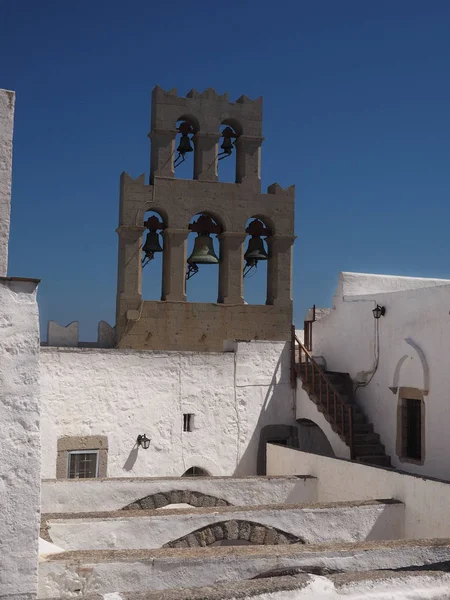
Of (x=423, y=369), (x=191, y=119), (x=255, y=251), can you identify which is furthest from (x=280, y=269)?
(x=423, y=369)

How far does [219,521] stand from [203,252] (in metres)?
6.28

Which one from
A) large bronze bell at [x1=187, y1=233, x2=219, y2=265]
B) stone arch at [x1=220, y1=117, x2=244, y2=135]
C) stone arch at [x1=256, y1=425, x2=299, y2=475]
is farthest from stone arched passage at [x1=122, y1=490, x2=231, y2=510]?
stone arch at [x1=220, y1=117, x2=244, y2=135]

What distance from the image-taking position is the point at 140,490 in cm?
936

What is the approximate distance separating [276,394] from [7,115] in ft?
30.0

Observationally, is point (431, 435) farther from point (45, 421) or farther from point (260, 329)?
point (45, 421)

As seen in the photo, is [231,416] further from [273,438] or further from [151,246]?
[151,246]

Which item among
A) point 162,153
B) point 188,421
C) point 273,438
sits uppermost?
point 162,153

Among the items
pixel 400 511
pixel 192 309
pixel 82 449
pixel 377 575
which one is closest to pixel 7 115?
pixel 377 575

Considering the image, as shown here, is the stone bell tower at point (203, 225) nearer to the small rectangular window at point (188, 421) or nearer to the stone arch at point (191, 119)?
the stone arch at point (191, 119)

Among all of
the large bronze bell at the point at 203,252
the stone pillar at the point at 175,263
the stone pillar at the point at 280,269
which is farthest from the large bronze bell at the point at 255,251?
the stone pillar at the point at 175,263

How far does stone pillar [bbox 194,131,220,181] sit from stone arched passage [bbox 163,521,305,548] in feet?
23.2

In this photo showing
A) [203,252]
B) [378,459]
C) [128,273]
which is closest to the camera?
[378,459]

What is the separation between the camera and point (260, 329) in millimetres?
13375

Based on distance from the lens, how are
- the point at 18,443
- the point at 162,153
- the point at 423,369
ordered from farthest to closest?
the point at 162,153 → the point at 423,369 → the point at 18,443
